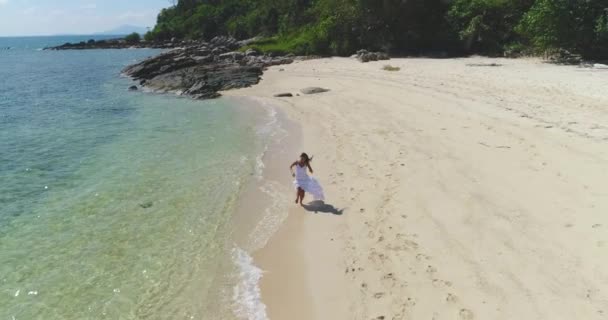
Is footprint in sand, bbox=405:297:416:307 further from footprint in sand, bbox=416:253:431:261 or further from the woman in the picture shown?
the woman

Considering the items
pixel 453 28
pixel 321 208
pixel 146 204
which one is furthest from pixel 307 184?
pixel 453 28

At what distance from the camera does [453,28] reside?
43188 mm

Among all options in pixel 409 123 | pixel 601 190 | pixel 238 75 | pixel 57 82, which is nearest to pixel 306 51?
pixel 238 75

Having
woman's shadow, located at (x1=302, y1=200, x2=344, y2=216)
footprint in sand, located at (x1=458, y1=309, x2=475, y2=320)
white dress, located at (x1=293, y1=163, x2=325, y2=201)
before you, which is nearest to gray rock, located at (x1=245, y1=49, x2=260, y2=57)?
white dress, located at (x1=293, y1=163, x2=325, y2=201)

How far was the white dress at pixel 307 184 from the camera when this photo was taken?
38.7ft

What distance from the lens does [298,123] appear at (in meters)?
21.7

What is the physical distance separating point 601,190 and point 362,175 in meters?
5.83

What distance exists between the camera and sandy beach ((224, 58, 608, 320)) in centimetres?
727

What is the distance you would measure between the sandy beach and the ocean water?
5.19 ft

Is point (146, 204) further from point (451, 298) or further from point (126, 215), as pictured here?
point (451, 298)

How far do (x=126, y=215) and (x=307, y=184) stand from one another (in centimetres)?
499

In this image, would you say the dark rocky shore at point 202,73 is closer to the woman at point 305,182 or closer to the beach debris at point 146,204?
the beach debris at point 146,204

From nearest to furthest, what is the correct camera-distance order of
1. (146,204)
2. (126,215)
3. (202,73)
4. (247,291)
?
1. (247,291)
2. (126,215)
3. (146,204)
4. (202,73)

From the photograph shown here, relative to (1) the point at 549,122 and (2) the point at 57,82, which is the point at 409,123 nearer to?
(1) the point at 549,122
